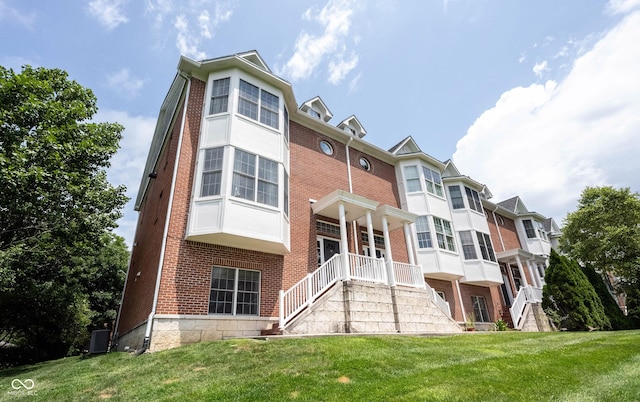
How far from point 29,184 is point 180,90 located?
6242 mm

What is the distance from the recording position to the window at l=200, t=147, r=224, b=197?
10.2 meters

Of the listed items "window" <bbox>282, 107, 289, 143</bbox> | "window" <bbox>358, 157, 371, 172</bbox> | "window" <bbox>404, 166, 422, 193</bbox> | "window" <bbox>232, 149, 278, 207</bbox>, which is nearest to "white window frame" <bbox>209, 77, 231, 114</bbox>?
"window" <bbox>232, 149, 278, 207</bbox>

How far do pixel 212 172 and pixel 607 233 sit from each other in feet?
74.7

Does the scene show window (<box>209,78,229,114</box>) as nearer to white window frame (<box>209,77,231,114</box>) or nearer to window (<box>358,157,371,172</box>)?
white window frame (<box>209,77,231,114</box>)

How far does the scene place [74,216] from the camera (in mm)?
11195

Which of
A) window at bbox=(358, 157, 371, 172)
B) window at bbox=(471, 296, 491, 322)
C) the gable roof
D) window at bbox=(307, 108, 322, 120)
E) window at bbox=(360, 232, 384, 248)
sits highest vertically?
window at bbox=(307, 108, 322, 120)

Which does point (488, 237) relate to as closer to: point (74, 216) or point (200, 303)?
point (200, 303)

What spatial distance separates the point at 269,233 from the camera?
10.2 m

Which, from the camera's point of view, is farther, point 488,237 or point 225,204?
point 488,237

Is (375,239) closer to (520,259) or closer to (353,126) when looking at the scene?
(353,126)

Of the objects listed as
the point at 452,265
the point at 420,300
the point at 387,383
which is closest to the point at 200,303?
the point at 387,383

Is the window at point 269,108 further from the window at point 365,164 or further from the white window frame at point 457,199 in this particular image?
the white window frame at point 457,199

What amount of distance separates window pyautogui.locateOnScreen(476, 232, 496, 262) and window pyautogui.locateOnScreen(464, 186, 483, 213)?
1727 mm

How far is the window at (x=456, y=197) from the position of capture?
64.2 ft
